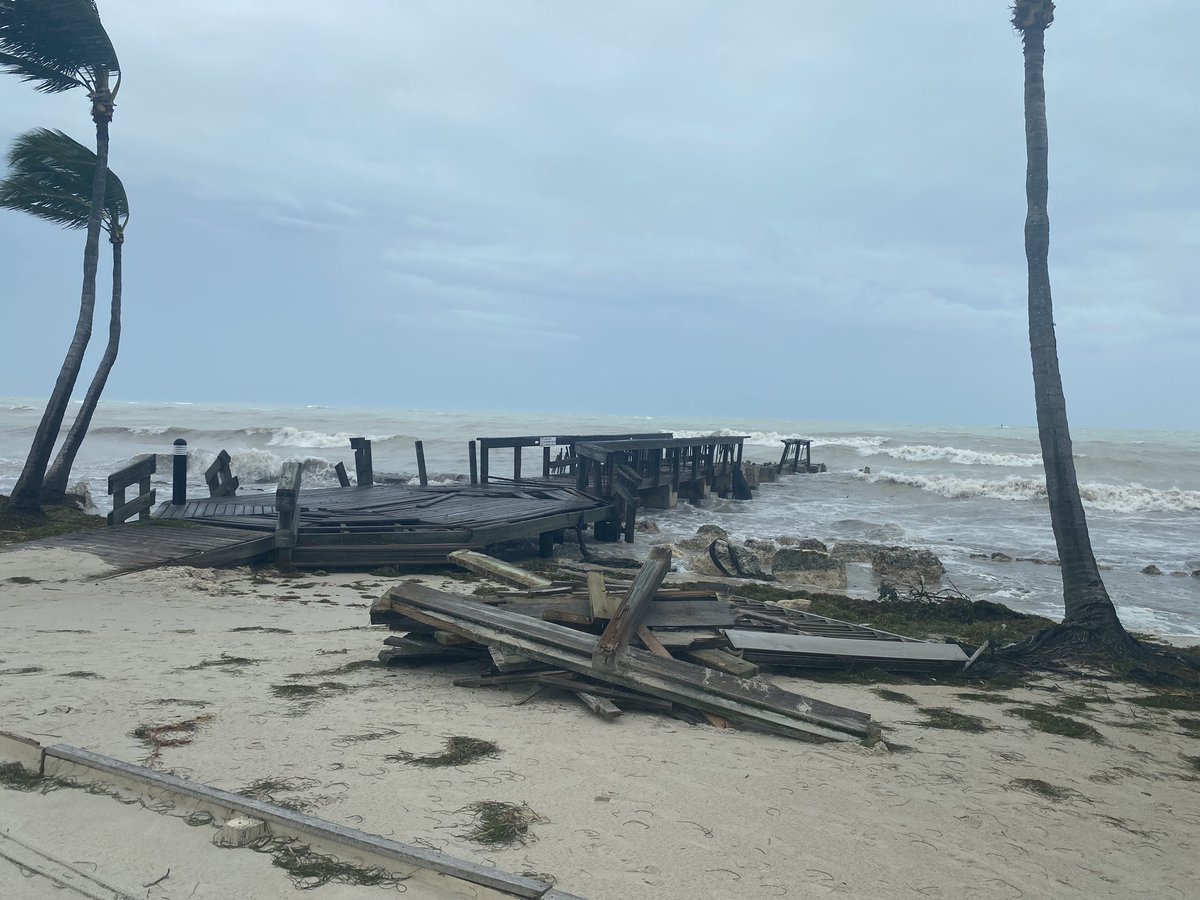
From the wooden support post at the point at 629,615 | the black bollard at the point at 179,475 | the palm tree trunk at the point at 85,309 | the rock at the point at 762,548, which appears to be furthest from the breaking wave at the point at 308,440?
the wooden support post at the point at 629,615

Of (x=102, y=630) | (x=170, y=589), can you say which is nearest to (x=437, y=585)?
(x=170, y=589)

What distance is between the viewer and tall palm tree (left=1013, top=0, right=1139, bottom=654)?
887 cm

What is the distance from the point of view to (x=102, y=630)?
24.4ft

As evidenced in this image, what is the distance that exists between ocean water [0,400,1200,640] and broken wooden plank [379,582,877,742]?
27.5 ft

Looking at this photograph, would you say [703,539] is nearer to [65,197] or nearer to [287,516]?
[287,516]

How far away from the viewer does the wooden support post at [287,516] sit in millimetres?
11594

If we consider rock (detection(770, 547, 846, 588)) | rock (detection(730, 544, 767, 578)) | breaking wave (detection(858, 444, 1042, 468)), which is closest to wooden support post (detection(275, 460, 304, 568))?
rock (detection(730, 544, 767, 578))

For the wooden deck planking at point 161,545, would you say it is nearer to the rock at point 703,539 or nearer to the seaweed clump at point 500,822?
the seaweed clump at point 500,822

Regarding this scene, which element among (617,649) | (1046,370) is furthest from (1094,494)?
(617,649)

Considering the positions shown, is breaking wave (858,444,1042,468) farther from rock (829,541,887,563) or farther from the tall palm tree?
the tall palm tree

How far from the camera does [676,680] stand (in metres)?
5.66

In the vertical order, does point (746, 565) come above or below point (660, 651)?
below

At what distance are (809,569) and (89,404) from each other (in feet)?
52.8

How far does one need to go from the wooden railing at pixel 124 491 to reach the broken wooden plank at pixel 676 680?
9192 millimetres
